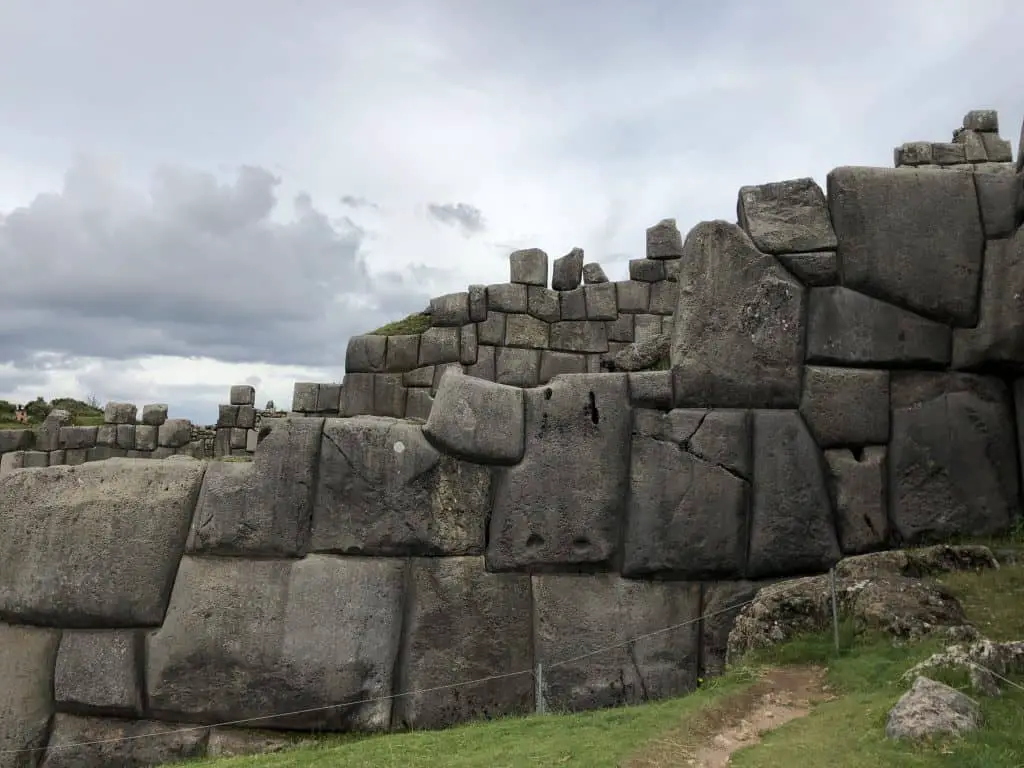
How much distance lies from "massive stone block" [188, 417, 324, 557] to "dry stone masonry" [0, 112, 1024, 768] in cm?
2

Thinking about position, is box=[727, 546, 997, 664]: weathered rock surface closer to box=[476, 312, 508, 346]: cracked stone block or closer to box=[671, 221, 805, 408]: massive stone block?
box=[671, 221, 805, 408]: massive stone block

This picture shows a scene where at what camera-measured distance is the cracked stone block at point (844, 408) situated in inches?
308

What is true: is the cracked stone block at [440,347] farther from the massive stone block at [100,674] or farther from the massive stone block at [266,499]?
the massive stone block at [100,674]

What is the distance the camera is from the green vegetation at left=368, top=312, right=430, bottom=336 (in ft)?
61.0

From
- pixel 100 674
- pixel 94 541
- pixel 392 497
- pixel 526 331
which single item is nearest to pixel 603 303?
pixel 526 331

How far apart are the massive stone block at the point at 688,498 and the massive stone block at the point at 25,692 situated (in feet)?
16.7

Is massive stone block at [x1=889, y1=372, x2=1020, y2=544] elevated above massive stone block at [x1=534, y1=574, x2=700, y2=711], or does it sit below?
above

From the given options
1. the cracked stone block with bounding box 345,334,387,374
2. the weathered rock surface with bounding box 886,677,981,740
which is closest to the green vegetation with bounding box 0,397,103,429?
the cracked stone block with bounding box 345,334,387,374

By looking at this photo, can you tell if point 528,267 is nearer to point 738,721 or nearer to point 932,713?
point 738,721

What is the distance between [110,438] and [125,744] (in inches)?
705

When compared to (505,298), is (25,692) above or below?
below

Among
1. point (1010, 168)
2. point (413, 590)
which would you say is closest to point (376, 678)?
point (413, 590)

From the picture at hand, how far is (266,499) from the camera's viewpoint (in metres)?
7.64

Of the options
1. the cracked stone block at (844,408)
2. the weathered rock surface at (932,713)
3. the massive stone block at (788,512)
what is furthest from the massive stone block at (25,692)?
the cracked stone block at (844,408)
